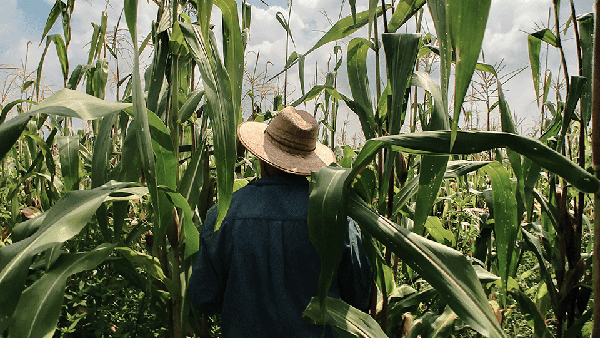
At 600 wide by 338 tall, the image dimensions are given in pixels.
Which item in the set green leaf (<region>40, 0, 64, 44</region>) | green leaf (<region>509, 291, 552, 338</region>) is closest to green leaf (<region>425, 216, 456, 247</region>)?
green leaf (<region>509, 291, 552, 338</region>)

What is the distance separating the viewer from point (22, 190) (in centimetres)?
262

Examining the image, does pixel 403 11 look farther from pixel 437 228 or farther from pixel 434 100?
pixel 437 228

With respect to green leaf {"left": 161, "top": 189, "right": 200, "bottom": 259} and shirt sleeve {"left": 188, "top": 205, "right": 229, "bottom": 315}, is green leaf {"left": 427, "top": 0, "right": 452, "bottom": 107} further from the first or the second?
shirt sleeve {"left": 188, "top": 205, "right": 229, "bottom": 315}

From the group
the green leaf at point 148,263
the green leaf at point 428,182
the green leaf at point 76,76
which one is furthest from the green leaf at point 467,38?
the green leaf at point 76,76

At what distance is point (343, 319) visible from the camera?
0.86m

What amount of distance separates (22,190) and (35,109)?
244 centimetres

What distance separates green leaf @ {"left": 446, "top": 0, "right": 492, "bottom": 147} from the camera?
0.42 meters

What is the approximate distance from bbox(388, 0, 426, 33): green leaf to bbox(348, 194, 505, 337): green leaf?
0.65 metres

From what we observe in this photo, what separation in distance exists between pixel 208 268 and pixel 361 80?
2.58 ft

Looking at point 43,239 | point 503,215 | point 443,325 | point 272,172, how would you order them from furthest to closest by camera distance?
point 272,172, point 443,325, point 503,215, point 43,239

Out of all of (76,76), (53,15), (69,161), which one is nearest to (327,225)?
(69,161)

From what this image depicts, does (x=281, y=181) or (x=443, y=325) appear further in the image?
(x=281, y=181)

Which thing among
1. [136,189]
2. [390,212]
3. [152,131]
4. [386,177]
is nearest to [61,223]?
[136,189]

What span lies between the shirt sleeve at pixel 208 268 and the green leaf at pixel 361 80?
572 mm
